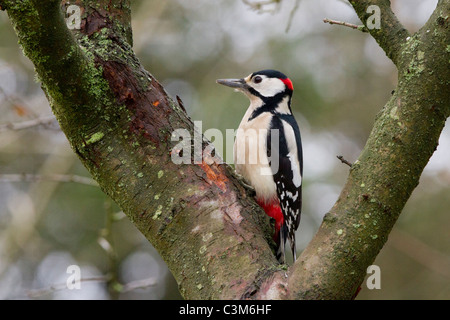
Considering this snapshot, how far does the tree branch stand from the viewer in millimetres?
2158

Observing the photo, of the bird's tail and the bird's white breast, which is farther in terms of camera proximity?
the bird's white breast

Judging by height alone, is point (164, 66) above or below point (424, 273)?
above

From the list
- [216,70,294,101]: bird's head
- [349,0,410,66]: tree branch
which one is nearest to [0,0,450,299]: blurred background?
[216,70,294,101]: bird's head

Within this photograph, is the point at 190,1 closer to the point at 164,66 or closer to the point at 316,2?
the point at 164,66

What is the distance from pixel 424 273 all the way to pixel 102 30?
18.6ft

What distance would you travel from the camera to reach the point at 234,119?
226 inches

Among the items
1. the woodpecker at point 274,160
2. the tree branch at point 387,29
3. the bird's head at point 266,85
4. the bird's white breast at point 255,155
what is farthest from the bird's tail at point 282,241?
the tree branch at point 387,29

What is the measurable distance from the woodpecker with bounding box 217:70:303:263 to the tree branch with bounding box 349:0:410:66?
147 cm

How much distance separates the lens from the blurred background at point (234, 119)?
18.8 ft

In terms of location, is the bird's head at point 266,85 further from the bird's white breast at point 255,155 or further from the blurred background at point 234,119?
the blurred background at point 234,119

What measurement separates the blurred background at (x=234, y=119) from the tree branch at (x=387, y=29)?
3.39m

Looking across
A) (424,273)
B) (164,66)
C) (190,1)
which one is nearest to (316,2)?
(190,1)

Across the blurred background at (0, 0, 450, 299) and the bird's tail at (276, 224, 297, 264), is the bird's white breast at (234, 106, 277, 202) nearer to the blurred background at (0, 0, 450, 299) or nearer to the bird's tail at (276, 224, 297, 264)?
the bird's tail at (276, 224, 297, 264)
